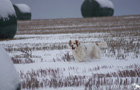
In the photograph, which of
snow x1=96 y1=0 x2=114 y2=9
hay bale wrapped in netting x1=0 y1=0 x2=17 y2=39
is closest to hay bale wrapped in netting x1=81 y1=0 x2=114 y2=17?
snow x1=96 y1=0 x2=114 y2=9

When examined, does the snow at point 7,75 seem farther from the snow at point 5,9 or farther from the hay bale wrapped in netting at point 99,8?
the hay bale wrapped in netting at point 99,8

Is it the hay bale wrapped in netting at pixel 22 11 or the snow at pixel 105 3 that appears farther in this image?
the hay bale wrapped in netting at pixel 22 11

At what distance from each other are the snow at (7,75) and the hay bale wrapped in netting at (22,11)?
36650 mm

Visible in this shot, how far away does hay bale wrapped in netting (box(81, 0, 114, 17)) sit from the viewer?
37.5 m

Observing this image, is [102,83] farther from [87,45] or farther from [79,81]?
[87,45]

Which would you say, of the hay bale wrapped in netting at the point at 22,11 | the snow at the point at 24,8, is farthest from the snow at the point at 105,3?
the hay bale wrapped in netting at the point at 22,11

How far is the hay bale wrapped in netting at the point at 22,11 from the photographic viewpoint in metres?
38.5

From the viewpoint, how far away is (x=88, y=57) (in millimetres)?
7246

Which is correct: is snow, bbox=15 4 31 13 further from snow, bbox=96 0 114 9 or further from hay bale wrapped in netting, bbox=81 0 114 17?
snow, bbox=96 0 114 9

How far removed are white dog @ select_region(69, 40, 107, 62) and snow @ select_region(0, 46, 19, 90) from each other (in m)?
3.51

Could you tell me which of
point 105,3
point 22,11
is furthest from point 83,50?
point 22,11

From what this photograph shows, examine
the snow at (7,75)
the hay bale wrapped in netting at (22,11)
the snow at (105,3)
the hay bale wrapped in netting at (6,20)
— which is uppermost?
the snow at (7,75)

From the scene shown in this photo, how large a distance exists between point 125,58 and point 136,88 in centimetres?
341

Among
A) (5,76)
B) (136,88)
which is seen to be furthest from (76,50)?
(5,76)
